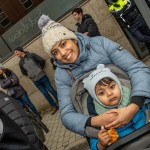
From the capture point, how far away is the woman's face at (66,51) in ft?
8.88

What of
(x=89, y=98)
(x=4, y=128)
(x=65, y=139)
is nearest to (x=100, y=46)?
(x=89, y=98)

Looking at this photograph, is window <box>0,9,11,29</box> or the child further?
window <box>0,9,11,29</box>

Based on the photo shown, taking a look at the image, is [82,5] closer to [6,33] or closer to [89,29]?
[89,29]

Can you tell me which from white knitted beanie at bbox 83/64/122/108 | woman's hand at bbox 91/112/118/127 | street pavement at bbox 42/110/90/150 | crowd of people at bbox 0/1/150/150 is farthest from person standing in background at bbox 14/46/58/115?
woman's hand at bbox 91/112/118/127

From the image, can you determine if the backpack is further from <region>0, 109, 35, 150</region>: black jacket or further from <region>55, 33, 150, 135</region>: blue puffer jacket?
<region>0, 109, 35, 150</region>: black jacket

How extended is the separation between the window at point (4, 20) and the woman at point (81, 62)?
7.96 m

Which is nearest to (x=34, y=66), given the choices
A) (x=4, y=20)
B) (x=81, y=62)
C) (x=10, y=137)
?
(x=4, y=20)

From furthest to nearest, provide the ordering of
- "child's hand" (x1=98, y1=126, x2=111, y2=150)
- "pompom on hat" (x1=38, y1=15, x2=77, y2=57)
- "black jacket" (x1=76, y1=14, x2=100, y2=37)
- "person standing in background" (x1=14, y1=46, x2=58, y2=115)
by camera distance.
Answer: "person standing in background" (x1=14, y1=46, x2=58, y2=115) → "black jacket" (x1=76, y1=14, x2=100, y2=37) → "pompom on hat" (x1=38, y1=15, x2=77, y2=57) → "child's hand" (x1=98, y1=126, x2=111, y2=150)

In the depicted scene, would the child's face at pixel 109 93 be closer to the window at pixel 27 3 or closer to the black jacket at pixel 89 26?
the black jacket at pixel 89 26

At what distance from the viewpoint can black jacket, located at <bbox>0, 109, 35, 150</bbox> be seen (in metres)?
1.53

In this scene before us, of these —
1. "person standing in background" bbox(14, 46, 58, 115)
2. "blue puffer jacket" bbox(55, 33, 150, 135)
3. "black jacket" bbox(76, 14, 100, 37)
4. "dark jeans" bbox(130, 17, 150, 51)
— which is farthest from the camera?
"person standing in background" bbox(14, 46, 58, 115)

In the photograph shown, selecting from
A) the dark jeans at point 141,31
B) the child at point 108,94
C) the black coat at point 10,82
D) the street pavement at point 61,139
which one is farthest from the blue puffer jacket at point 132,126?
the black coat at point 10,82

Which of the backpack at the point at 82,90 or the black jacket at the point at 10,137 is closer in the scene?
the black jacket at the point at 10,137

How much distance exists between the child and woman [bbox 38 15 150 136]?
0.10 m
